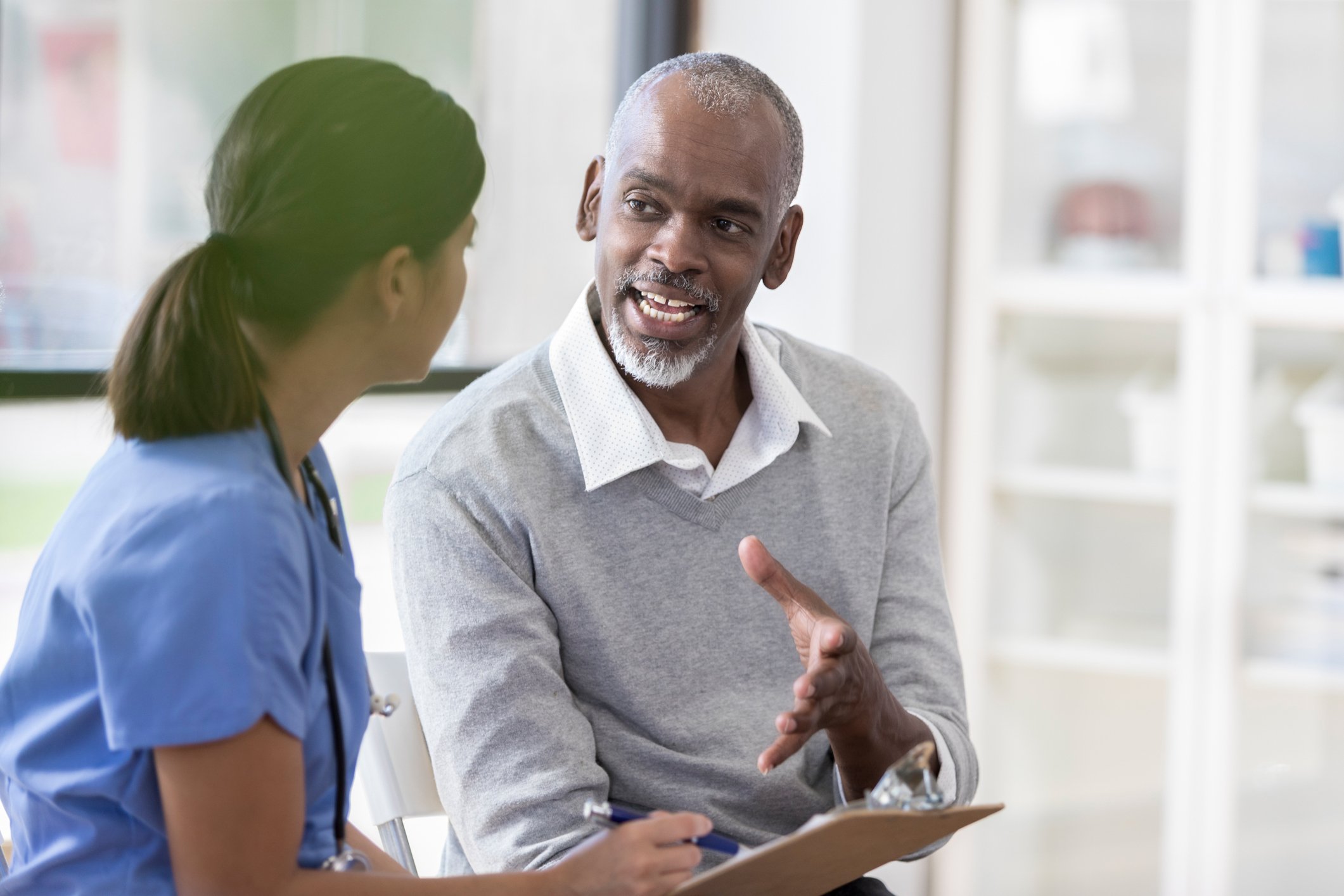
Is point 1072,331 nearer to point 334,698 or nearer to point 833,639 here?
point 833,639

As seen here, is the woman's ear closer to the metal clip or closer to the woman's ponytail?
the woman's ponytail

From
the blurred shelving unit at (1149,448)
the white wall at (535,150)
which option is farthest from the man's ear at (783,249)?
the blurred shelving unit at (1149,448)

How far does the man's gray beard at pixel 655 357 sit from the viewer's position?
148cm

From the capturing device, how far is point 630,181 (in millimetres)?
1468

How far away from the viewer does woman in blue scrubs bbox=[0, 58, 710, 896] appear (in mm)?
874

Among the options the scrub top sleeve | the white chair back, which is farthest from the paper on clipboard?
the white chair back

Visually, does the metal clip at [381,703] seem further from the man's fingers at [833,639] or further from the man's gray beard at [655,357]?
the man's gray beard at [655,357]

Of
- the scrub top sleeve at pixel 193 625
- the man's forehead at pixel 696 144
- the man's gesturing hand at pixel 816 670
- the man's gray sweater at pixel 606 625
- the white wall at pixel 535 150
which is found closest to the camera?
the scrub top sleeve at pixel 193 625

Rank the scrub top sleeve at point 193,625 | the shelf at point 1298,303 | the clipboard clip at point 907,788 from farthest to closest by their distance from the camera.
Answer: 1. the shelf at point 1298,303
2. the clipboard clip at point 907,788
3. the scrub top sleeve at point 193,625

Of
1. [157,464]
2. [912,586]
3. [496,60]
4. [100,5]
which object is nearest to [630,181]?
[912,586]

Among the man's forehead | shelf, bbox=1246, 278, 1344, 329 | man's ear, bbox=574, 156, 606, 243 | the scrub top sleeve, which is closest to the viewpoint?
the scrub top sleeve

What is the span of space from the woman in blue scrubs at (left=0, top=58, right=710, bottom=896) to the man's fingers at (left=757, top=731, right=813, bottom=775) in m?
0.15

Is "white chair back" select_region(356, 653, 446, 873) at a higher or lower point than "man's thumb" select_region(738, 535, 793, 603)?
lower

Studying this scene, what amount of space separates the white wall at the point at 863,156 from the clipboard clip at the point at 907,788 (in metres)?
1.52
